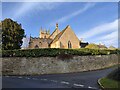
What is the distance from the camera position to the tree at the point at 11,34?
181ft

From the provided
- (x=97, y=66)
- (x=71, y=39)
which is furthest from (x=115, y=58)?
(x=71, y=39)

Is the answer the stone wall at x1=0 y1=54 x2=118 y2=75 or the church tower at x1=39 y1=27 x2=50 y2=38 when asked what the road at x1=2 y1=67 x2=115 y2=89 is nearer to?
the stone wall at x1=0 y1=54 x2=118 y2=75

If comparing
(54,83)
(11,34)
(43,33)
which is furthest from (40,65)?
(43,33)

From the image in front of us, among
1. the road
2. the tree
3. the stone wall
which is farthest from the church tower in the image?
the road

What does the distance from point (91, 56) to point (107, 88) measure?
63.2 ft

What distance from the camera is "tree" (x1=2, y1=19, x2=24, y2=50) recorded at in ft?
181

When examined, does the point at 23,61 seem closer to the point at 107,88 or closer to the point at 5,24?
the point at 107,88

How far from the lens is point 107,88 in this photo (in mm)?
13938

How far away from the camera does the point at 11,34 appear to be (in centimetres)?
5662

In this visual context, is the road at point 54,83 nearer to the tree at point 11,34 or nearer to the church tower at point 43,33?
the tree at point 11,34

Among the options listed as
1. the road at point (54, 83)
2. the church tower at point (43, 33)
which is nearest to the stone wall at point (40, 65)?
the road at point (54, 83)

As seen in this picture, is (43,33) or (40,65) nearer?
(40,65)

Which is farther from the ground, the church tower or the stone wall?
the church tower

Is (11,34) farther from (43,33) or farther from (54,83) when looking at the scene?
(43,33)
